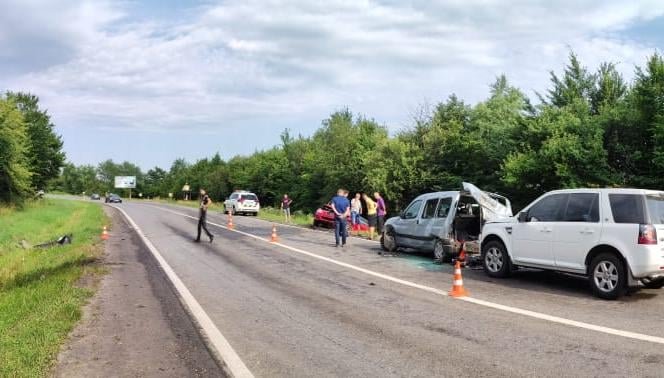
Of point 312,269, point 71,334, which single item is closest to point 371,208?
point 312,269

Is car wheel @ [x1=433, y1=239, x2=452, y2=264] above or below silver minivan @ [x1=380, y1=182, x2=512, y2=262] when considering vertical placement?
below

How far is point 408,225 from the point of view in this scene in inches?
619

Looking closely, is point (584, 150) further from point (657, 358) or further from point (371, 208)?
point (657, 358)

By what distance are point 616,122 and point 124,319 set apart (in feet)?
69.1

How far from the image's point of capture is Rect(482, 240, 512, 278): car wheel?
11.3 meters

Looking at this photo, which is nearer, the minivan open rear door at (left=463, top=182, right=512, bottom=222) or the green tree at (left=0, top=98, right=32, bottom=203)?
the minivan open rear door at (left=463, top=182, right=512, bottom=222)

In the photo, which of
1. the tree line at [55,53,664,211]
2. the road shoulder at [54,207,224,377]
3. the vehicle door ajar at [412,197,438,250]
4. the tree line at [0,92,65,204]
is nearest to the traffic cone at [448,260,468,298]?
the road shoulder at [54,207,224,377]

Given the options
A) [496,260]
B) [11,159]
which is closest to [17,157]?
[11,159]

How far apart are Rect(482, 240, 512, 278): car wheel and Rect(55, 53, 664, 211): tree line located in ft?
37.3

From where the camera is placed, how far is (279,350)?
20.9 feet

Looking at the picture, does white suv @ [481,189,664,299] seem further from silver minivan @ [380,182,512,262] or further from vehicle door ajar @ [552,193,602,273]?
silver minivan @ [380,182,512,262]

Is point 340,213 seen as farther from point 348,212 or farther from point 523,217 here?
point 523,217

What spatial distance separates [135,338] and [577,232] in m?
7.12

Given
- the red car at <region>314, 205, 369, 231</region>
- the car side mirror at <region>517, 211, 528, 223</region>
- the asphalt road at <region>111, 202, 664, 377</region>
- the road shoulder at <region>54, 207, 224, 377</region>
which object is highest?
the car side mirror at <region>517, 211, 528, 223</region>
